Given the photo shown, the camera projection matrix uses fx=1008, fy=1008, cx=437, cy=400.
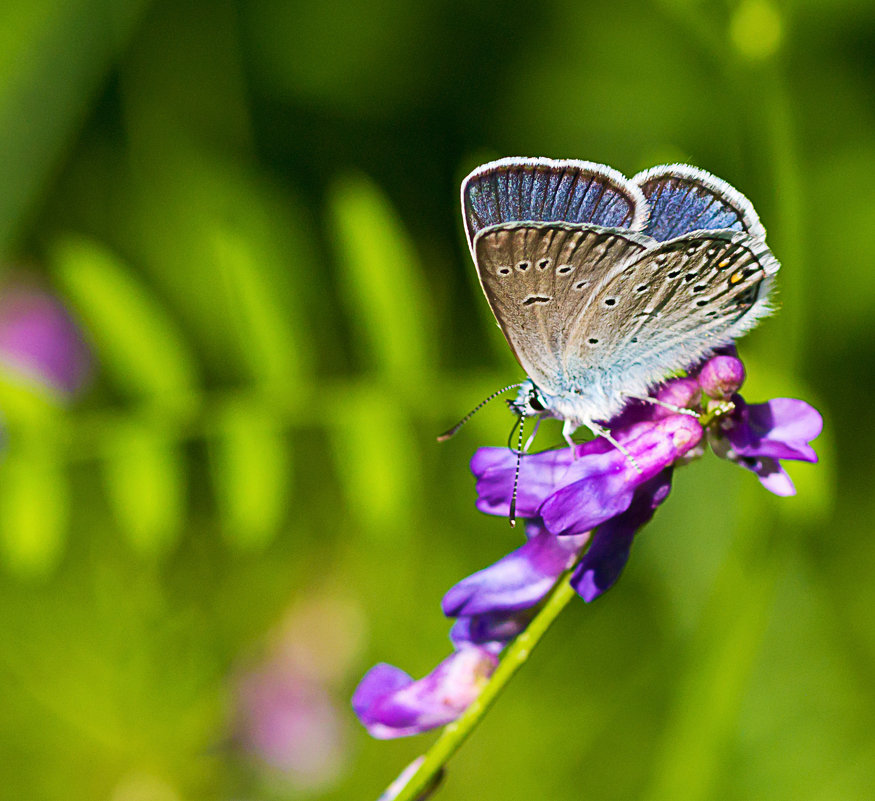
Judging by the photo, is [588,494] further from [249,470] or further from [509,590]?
[249,470]

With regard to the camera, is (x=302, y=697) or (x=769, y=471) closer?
(x=769, y=471)

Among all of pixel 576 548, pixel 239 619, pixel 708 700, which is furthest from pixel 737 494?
pixel 576 548

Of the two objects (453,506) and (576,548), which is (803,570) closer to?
(453,506)

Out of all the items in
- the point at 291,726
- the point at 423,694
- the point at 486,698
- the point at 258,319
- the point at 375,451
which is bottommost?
the point at 486,698

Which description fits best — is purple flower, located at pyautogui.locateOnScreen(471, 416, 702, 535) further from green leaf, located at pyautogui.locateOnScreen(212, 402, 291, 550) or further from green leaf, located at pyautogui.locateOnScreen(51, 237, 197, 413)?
green leaf, located at pyautogui.locateOnScreen(51, 237, 197, 413)

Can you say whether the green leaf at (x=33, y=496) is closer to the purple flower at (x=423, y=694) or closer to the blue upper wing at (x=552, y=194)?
the purple flower at (x=423, y=694)

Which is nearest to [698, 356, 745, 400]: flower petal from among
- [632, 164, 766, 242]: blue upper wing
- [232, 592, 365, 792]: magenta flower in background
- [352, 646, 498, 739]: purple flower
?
[632, 164, 766, 242]: blue upper wing

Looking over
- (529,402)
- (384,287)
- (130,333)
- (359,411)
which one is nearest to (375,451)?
(359,411)
